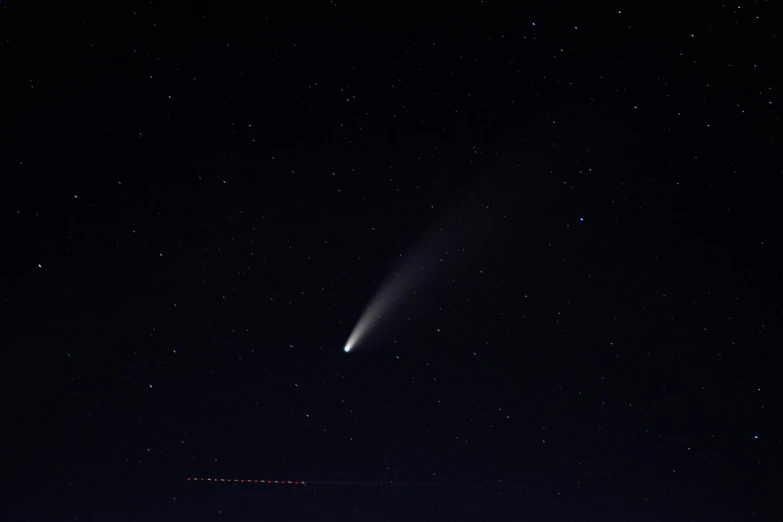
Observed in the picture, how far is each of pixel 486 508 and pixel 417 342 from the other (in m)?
0.41

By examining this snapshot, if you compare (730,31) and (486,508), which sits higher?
(730,31)

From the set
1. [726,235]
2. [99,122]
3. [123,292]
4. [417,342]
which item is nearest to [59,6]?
[99,122]

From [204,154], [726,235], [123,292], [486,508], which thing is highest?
[204,154]

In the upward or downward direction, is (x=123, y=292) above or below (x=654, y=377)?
above

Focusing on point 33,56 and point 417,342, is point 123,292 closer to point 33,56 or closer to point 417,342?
point 33,56

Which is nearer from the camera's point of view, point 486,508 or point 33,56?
point 33,56

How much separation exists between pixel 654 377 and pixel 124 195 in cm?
117

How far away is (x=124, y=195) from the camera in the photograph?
115 centimetres

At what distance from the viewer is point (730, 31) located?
1021mm

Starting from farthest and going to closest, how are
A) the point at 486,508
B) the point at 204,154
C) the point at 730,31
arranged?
1. the point at 486,508
2. the point at 204,154
3. the point at 730,31

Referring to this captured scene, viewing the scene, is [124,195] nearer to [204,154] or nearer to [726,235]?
[204,154]

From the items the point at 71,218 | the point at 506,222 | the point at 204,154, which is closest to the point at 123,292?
the point at 71,218

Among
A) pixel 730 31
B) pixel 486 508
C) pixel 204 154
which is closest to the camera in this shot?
pixel 730 31

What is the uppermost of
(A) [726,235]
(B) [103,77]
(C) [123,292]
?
(B) [103,77]
